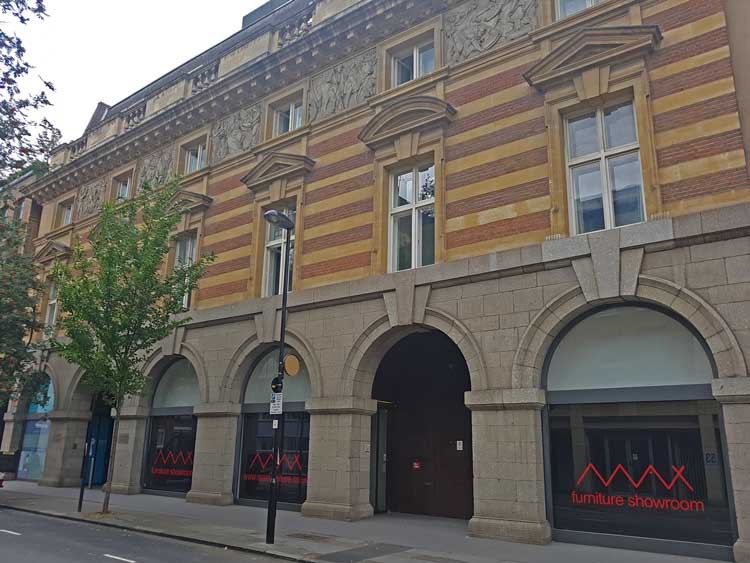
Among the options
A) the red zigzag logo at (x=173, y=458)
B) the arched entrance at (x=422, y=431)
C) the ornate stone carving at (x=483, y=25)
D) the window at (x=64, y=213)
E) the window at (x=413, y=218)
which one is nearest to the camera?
the ornate stone carving at (x=483, y=25)

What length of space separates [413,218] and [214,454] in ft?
28.2

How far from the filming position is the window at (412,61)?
15672 millimetres

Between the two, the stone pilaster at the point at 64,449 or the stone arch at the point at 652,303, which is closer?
the stone arch at the point at 652,303

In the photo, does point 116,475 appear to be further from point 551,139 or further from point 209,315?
point 551,139

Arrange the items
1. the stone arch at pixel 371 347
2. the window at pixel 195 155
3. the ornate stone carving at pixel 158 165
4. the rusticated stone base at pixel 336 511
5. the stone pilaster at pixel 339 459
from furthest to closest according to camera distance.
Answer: the ornate stone carving at pixel 158 165 → the window at pixel 195 155 → the stone pilaster at pixel 339 459 → the rusticated stone base at pixel 336 511 → the stone arch at pixel 371 347

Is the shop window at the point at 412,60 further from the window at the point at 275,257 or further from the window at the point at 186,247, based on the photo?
the window at the point at 186,247

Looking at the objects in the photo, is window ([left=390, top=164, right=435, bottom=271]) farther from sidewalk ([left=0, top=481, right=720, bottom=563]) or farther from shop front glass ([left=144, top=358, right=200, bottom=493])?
shop front glass ([left=144, top=358, right=200, bottom=493])

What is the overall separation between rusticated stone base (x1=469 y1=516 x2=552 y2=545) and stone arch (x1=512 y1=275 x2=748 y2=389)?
2541mm

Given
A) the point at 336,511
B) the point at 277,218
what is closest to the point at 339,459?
the point at 336,511

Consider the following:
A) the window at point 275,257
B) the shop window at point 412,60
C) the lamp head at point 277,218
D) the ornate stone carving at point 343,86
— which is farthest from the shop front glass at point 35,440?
the shop window at point 412,60

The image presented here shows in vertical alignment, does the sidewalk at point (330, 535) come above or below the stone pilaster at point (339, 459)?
below

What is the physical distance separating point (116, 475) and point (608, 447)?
15.6m

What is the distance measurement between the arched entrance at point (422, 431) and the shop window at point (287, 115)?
24.5ft

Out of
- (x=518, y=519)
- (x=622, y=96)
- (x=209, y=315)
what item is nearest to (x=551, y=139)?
(x=622, y=96)
